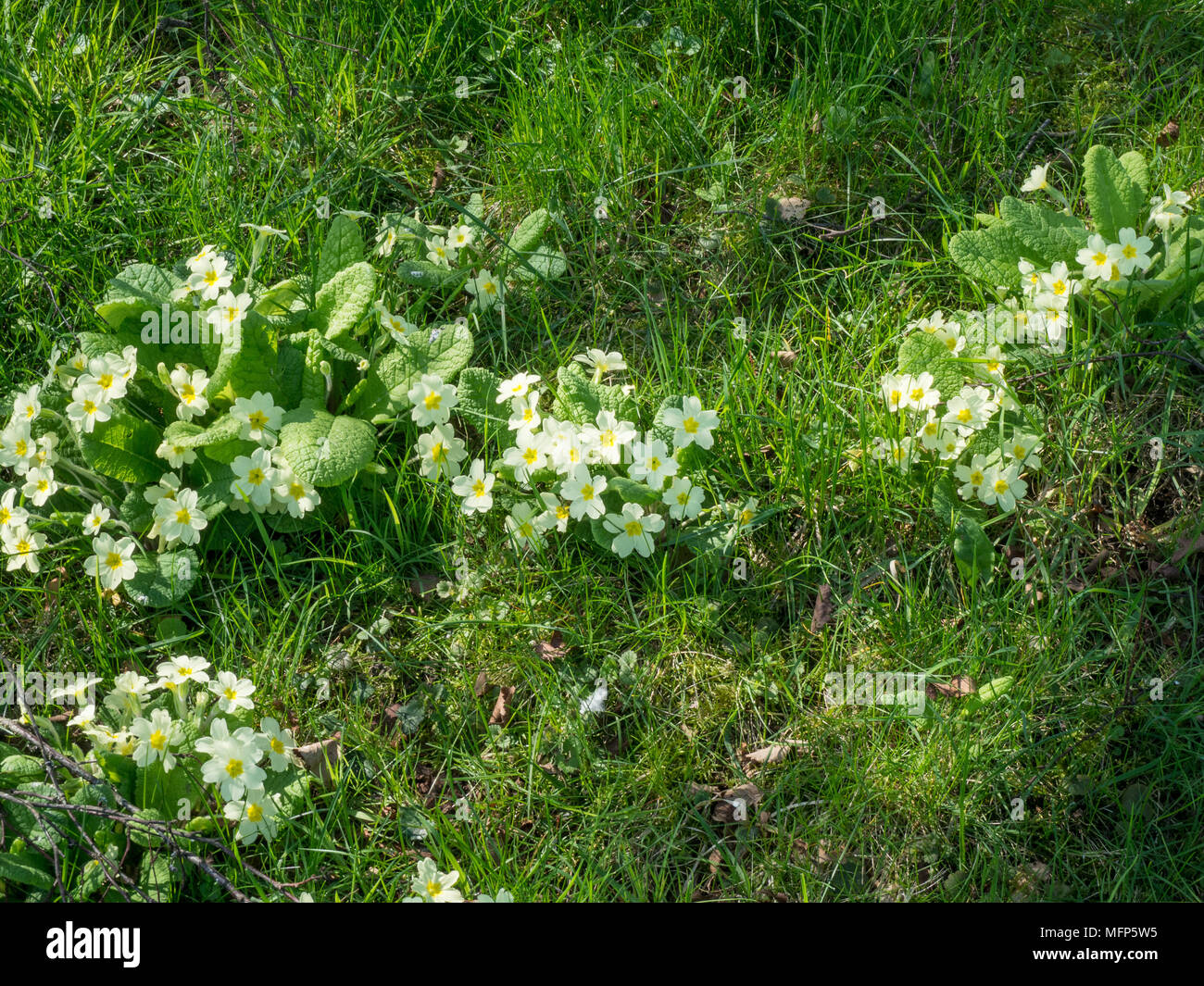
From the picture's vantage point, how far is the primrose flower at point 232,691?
7.59 ft

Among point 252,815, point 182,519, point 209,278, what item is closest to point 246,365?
point 209,278

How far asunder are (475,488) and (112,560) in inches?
34.4

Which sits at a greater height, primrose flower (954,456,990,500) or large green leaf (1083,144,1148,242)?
large green leaf (1083,144,1148,242)

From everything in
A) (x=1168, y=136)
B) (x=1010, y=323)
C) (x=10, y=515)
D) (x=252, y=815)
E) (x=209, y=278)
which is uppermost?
(x=1168, y=136)

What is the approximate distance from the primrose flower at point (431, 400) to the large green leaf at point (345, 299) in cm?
28

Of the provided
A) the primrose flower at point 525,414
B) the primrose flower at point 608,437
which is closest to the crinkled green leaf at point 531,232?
the primrose flower at point 525,414

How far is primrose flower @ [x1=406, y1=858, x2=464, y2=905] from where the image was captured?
6.89 ft

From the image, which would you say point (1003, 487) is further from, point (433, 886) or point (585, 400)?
point (433, 886)

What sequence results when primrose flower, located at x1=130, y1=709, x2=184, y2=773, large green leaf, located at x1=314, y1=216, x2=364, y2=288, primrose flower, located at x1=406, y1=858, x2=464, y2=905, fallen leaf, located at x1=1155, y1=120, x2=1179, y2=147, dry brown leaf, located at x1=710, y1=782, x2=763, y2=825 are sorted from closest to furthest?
primrose flower, located at x1=406, y1=858, x2=464, y2=905
primrose flower, located at x1=130, y1=709, x2=184, y2=773
dry brown leaf, located at x1=710, y1=782, x2=763, y2=825
large green leaf, located at x1=314, y1=216, x2=364, y2=288
fallen leaf, located at x1=1155, y1=120, x2=1179, y2=147

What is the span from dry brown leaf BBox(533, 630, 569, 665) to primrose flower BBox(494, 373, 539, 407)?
1.99ft

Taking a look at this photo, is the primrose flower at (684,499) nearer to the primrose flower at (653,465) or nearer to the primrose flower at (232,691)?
the primrose flower at (653,465)

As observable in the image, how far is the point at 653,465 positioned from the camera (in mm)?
2541

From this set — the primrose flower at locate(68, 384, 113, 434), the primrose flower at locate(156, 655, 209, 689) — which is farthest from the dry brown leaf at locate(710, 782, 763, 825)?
the primrose flower at locate(68, 384, 113, 434)

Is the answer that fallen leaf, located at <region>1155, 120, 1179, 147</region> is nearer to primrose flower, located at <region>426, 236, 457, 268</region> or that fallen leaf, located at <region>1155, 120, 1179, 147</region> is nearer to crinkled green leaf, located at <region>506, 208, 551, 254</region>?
crinkled green leaf, located at <region>506, 208, 551, 254</region>
